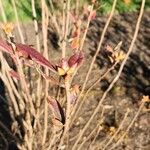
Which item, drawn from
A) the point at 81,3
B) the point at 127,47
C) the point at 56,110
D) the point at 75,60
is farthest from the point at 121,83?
the point at 75,60

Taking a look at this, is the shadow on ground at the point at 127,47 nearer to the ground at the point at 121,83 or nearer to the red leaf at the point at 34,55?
the ground at the point at 121,83

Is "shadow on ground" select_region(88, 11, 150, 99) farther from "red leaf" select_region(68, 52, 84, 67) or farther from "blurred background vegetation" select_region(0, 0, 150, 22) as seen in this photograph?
"red leaf" select_region(68, 52, 84, 67)

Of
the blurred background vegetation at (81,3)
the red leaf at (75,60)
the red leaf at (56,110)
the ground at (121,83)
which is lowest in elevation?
the ground at (121,83)

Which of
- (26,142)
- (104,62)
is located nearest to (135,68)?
(104,62)

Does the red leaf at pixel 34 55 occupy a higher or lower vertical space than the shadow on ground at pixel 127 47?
higher

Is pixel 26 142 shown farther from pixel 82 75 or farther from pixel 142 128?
pixel 82 75

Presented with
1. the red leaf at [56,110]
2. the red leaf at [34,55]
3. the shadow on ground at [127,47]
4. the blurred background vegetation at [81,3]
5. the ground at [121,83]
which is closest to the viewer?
the red leaf at [34,55]

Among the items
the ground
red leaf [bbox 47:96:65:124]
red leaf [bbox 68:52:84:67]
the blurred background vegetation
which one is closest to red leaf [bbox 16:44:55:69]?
red leaf [bbox 68:52:84:67]

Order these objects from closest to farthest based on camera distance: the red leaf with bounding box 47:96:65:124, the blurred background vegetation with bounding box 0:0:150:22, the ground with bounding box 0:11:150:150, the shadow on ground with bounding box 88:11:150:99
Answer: the red leaf with bounding box 47:96:65:124 → the ground with bounding box 0:11:150:150 → the shadow on ground with bounding box 88:11:150:99 → the blurred background vegetation with bounding box 0:0:150:22

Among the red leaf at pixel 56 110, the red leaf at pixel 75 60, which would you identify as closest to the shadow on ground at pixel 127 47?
the red leaf at pixel 56 110

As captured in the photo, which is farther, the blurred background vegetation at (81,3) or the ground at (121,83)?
the blurred background vegetation at (81,3)
